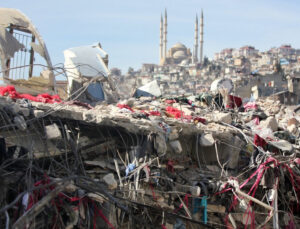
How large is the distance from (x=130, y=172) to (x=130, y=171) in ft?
0.04

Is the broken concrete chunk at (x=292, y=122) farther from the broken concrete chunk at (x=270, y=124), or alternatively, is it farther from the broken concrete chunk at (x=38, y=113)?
the broken concrete chunk at (x=38, y=113)

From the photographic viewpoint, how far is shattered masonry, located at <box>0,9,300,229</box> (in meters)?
4.13

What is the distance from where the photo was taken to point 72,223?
414 cm

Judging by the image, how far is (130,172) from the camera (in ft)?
17.1

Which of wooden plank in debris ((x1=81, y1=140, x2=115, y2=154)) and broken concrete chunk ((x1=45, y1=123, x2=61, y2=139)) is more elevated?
broken concrete chunk ((x1=45, y1=123, x2=61, y2=139))

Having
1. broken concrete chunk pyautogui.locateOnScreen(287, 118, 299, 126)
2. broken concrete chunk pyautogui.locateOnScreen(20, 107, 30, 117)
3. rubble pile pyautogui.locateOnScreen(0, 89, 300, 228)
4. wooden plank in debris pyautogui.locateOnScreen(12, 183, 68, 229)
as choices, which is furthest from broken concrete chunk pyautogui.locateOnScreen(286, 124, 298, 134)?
wooden plank in debris pyautogui.locateOnScreen(12, 183, 68, 229)

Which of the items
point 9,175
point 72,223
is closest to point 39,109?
point 9,175

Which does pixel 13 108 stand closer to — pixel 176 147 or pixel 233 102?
pixel 176 147

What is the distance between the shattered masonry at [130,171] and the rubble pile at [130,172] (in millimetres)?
14

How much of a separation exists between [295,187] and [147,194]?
9.76 feet

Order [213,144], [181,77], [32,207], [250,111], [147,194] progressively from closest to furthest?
[32,207]
[147,194]
[213,144]
[250,111]
[181,77]

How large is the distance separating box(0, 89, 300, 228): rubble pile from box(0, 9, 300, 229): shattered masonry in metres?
0.01

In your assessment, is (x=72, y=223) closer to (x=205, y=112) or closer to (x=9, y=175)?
(x=9, y=175)

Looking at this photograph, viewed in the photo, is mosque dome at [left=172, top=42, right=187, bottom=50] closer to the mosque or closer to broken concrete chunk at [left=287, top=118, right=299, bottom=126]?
the mosque
